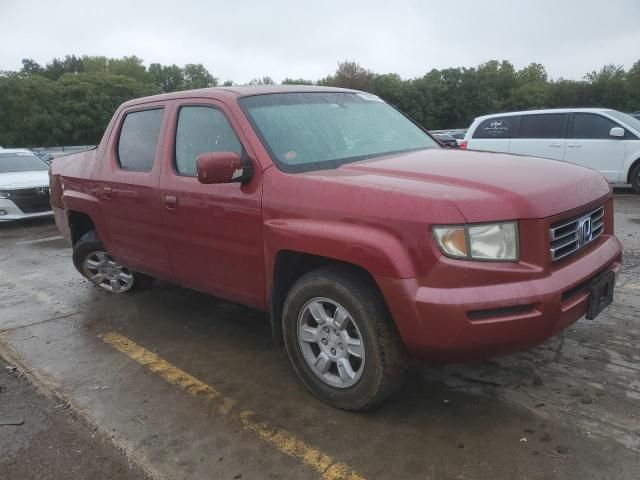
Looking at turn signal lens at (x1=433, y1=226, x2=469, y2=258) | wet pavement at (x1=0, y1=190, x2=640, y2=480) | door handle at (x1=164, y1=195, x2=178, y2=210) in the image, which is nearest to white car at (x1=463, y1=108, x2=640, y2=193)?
wet pavement at (x1=0, y1=190, x2=640, y2=480)

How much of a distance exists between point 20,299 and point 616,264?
5229mm

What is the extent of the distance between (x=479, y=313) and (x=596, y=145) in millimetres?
9001

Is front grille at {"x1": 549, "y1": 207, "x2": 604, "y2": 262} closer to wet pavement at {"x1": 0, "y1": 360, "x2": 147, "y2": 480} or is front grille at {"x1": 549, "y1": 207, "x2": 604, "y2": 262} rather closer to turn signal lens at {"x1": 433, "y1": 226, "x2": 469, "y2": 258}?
turn signal lens at {"x1": 433, "y1": 226, "x2": 469, "y2": 258}

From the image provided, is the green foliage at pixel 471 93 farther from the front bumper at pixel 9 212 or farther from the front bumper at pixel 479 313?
the front bumper at pixel 479 313

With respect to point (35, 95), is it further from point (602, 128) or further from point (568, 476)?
point (568, 476)

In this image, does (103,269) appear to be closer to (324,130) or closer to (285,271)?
(285,271)

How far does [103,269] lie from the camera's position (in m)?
5.27

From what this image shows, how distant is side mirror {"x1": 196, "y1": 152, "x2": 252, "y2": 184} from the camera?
303 centimetres

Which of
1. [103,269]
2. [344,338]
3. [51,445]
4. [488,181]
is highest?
[488,181]

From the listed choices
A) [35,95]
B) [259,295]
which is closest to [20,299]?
[259,295]

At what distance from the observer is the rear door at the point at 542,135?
10391 millimetres

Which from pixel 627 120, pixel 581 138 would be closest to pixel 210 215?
pixel 581 138

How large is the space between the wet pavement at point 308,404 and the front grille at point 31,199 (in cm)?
570

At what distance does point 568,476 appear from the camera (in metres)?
2.44
